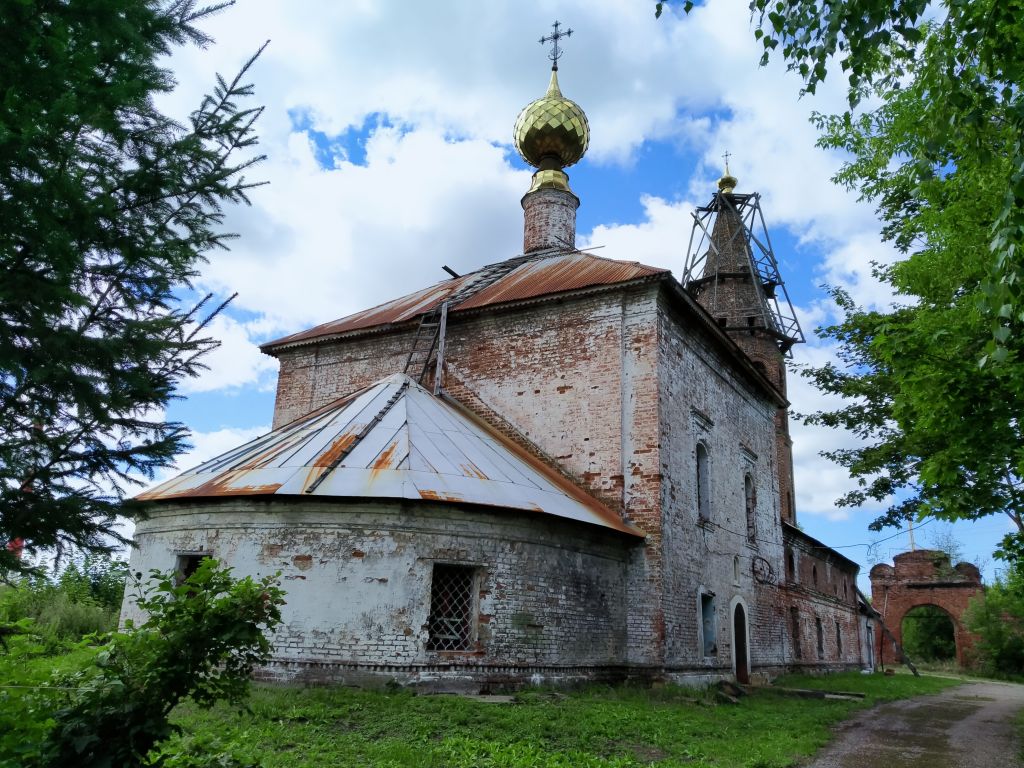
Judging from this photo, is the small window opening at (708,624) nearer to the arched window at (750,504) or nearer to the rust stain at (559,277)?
the arched window at (750,504)

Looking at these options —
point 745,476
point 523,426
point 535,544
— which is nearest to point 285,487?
point 535,544

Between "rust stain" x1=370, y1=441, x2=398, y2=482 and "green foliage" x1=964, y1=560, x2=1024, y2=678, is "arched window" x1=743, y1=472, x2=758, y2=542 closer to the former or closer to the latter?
"rust stain" x1=370, y1=441, x2=398, y2=482

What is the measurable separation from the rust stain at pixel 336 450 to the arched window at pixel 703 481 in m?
6.98

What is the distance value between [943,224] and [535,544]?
21.4 ft

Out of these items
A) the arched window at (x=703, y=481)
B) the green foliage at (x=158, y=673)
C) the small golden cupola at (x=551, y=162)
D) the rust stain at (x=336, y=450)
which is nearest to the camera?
the green foliage at (x=158, y=673)

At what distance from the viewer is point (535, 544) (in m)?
10.8

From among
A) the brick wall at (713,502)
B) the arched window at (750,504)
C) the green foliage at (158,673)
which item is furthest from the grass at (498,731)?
the arched window at (750,504)

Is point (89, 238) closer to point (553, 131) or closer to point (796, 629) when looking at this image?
point (553, 131)

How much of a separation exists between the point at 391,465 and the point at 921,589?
3236cm

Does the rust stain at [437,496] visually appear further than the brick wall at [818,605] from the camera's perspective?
No

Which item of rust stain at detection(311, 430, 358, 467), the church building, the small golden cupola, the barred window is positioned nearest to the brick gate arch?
the church building

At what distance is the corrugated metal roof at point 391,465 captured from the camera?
10.3 meters

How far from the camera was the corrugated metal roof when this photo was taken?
10.3m

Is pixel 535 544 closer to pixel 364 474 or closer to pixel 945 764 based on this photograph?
pixel 364 474
